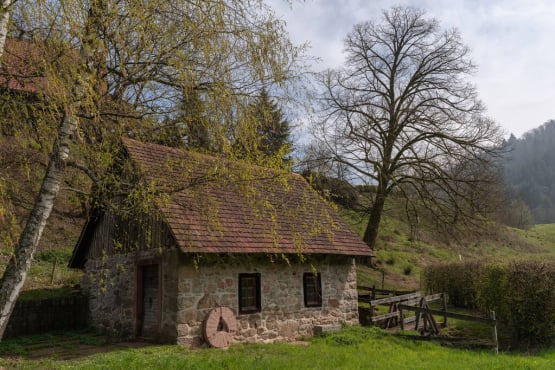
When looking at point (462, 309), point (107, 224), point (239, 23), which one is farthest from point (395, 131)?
point (239, 23)

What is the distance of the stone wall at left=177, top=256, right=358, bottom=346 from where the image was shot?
10133mm

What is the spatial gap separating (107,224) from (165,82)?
8167 millimetres

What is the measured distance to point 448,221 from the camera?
20.0m

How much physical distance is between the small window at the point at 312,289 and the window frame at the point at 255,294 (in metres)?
1.79

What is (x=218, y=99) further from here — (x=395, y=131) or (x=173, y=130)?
(x=395, y=131)

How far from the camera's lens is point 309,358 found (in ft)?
29.2

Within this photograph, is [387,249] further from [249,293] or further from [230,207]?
[249,293]

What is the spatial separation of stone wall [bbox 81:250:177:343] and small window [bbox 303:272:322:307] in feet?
13.9

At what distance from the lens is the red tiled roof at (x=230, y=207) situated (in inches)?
237

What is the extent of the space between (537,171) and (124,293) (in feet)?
328

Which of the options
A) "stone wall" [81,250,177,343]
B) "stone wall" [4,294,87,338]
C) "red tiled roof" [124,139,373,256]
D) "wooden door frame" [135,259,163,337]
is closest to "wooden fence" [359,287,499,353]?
"red tiled roof" [124,139,373,256]

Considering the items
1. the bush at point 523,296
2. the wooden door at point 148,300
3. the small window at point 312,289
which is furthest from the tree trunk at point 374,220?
the wooden door at point 148,300

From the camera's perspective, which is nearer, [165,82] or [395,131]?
[165,82]

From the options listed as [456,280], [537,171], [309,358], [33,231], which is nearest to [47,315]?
[309,358]
